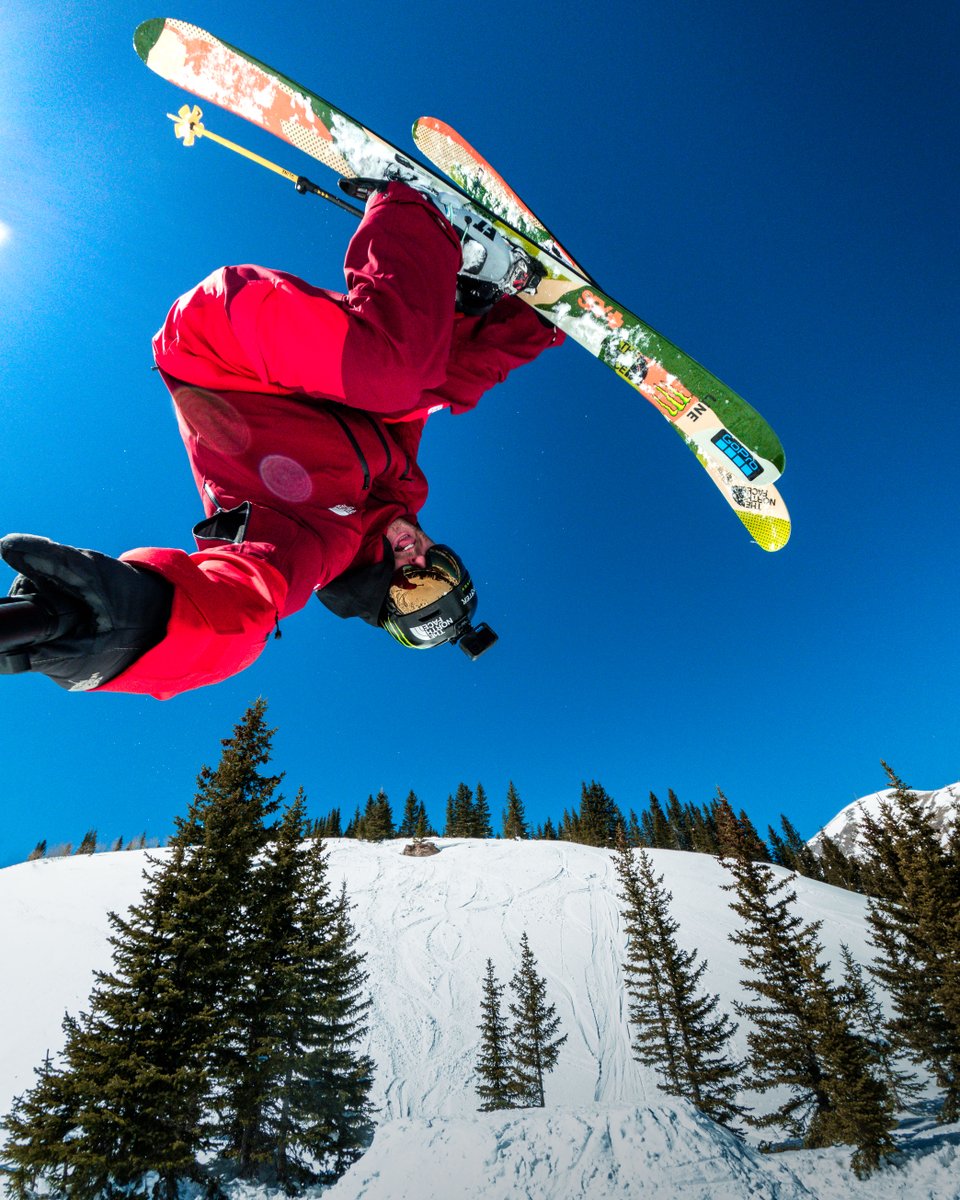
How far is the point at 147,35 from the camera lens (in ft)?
12.3

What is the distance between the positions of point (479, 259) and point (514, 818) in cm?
6214

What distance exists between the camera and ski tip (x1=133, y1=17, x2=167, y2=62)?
371 centimetres

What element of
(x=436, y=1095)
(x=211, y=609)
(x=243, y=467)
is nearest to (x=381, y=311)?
(x=243, y=467)

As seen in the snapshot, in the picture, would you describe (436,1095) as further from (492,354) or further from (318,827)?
(318,827)

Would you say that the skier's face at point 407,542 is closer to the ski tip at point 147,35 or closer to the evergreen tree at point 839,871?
the ski tip at point 147,35

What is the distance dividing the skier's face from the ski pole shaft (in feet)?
6.53

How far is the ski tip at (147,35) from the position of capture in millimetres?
3705

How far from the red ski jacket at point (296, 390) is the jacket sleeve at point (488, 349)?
2.91 feet

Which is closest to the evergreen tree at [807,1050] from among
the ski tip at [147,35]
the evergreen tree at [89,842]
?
the ski tip at [147,35]

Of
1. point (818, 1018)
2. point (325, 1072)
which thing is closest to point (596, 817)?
point (818, 1018)

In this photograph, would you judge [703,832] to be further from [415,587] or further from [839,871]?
[415,587]

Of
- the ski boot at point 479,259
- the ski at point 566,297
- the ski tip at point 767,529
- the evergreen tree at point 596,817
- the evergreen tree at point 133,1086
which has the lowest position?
the evergreen tree at point 133,1086

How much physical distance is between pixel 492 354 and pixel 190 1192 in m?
21.5

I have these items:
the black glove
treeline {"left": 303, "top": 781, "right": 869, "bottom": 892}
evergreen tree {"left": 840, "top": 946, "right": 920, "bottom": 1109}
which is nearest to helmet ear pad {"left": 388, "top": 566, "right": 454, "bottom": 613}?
the black glove
